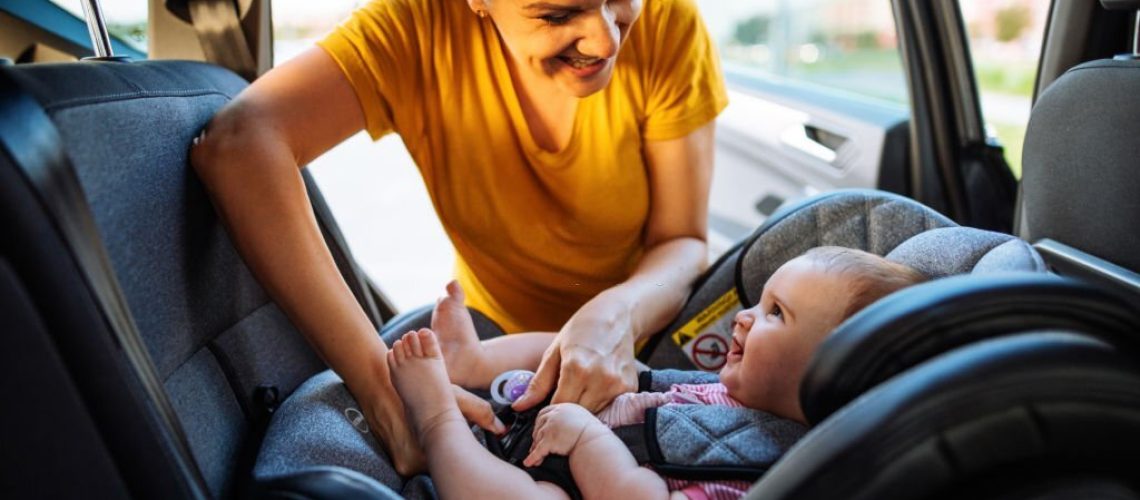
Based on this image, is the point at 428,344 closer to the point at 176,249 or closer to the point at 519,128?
the point at 176,249

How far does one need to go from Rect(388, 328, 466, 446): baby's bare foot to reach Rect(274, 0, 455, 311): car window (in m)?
1.90

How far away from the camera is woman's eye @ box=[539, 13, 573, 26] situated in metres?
1.16

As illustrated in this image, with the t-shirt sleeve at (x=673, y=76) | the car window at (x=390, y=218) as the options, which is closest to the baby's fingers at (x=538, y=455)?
the t-shirt sleeve at (x=673, y=76)

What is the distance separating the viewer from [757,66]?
350cm

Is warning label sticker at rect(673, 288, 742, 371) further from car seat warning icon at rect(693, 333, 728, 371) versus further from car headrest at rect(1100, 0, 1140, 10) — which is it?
car headrest at rect(1100, 0, 1140, 10)

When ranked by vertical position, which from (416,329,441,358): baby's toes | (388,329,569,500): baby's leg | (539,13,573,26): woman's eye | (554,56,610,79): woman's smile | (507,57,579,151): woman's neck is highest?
(539,13,573,26): woman's eye

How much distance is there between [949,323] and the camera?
0.72 m

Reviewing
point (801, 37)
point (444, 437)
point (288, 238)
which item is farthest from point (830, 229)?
point (801, 37)

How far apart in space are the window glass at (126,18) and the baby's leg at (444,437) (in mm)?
873

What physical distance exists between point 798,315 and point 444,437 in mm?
461

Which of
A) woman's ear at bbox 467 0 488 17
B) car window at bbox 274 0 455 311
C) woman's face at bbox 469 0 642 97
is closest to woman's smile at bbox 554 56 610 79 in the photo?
woman's face at bbox 469 0 642 97

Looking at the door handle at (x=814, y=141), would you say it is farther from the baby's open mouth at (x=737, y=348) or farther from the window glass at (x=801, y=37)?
the baby's open mouth at (x=737, y=348)

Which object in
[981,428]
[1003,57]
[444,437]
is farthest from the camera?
[1003,57]

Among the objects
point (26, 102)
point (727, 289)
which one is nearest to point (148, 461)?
point (26, 102)
